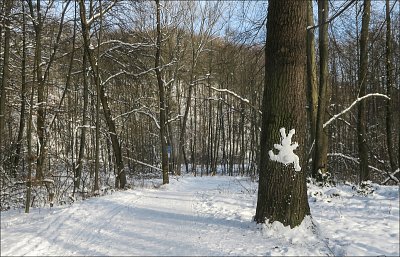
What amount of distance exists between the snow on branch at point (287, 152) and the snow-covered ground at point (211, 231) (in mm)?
992

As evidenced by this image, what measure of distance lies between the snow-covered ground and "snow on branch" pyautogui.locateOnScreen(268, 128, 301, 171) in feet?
3.25

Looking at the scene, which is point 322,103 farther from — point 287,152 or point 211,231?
point 211,231

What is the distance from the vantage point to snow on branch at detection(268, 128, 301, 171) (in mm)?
5906

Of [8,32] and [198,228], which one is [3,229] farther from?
[8,32]

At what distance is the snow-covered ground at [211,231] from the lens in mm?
4969

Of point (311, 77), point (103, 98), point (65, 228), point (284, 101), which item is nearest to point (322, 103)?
point (311, 77)

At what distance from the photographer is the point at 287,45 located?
596cm

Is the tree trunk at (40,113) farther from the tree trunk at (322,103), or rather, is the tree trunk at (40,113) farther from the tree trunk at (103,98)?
the tree trunk at (322,103)

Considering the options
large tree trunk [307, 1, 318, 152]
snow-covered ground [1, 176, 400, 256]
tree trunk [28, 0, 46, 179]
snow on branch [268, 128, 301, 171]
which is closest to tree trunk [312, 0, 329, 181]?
large tree trunk [307, 1, 318, 152]

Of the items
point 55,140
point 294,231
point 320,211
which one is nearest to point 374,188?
point 320,211

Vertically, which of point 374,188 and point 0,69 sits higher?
point 0,69

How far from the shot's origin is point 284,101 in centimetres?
600

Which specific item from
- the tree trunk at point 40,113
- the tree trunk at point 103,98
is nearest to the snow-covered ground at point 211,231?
the tree trunk at point 40,113

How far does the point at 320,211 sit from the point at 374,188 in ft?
8.12
